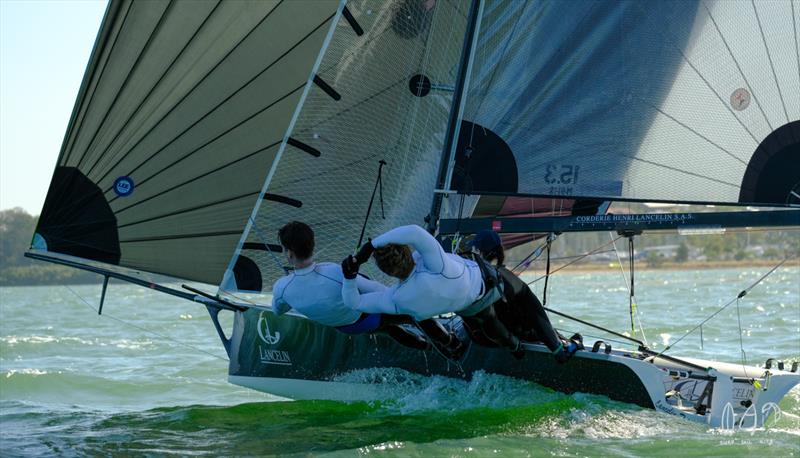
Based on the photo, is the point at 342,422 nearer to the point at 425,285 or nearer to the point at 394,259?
the point at 425,285

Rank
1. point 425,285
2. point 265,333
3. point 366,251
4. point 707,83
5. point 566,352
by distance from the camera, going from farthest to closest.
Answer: point 265,333
point 707,83
point 566,352
point 425,285
point 366,251

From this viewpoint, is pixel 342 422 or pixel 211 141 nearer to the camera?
pixel 342 422

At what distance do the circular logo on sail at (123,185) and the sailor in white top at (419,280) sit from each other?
2152 mm

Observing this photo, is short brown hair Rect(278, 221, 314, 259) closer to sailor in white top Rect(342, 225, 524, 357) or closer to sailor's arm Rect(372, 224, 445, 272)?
sailor in white top Rect(342, 225, 524, 357)

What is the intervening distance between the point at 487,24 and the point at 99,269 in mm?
2907

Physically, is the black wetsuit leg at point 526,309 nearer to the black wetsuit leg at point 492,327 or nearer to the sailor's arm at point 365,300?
the black wetsuit leg at point 492,327

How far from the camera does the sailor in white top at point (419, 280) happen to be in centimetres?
467

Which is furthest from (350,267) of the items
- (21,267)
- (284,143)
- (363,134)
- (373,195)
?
(21,267)

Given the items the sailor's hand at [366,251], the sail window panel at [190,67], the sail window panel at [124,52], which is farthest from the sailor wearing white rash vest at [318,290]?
the sail window panel at [124,52]

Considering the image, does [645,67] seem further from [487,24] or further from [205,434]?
[205,434]

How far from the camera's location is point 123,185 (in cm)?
661

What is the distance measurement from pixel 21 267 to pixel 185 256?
61.4 metres

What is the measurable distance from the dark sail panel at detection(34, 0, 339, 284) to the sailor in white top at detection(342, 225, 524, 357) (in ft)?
6.27

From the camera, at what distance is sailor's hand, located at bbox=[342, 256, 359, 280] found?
4.80 m
